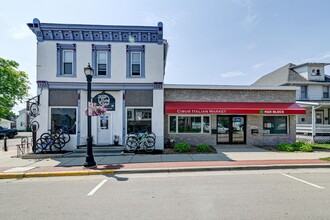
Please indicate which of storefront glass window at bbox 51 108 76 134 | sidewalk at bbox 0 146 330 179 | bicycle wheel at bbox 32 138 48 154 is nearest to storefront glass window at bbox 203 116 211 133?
sidewalk at bbox 0 146 330 179

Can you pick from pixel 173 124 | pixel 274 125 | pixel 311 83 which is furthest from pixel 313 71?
pixel 173 124

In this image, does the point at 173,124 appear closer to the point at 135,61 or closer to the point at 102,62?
the point at 135,61

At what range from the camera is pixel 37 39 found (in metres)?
12.0

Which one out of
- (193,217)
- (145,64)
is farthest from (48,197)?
(145,64)

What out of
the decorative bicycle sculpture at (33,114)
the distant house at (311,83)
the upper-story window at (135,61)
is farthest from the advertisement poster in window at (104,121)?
the distant house at (311,83)

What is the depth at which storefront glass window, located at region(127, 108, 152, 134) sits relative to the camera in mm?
12422

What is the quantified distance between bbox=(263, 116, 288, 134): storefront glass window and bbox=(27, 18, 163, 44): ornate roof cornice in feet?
31.5

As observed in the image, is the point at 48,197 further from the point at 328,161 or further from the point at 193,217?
the point at 328,161

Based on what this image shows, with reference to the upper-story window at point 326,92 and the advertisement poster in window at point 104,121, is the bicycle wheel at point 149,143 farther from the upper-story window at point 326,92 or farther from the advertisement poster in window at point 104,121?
the upper-story window at point 326,92

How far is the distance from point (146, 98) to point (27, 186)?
768cm

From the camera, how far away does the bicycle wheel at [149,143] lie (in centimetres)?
1158

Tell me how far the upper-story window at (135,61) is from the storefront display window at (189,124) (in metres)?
3.85

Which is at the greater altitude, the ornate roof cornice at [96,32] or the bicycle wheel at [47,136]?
the ornate roof cornice at [96,32]

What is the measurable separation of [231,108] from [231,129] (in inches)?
85.2
